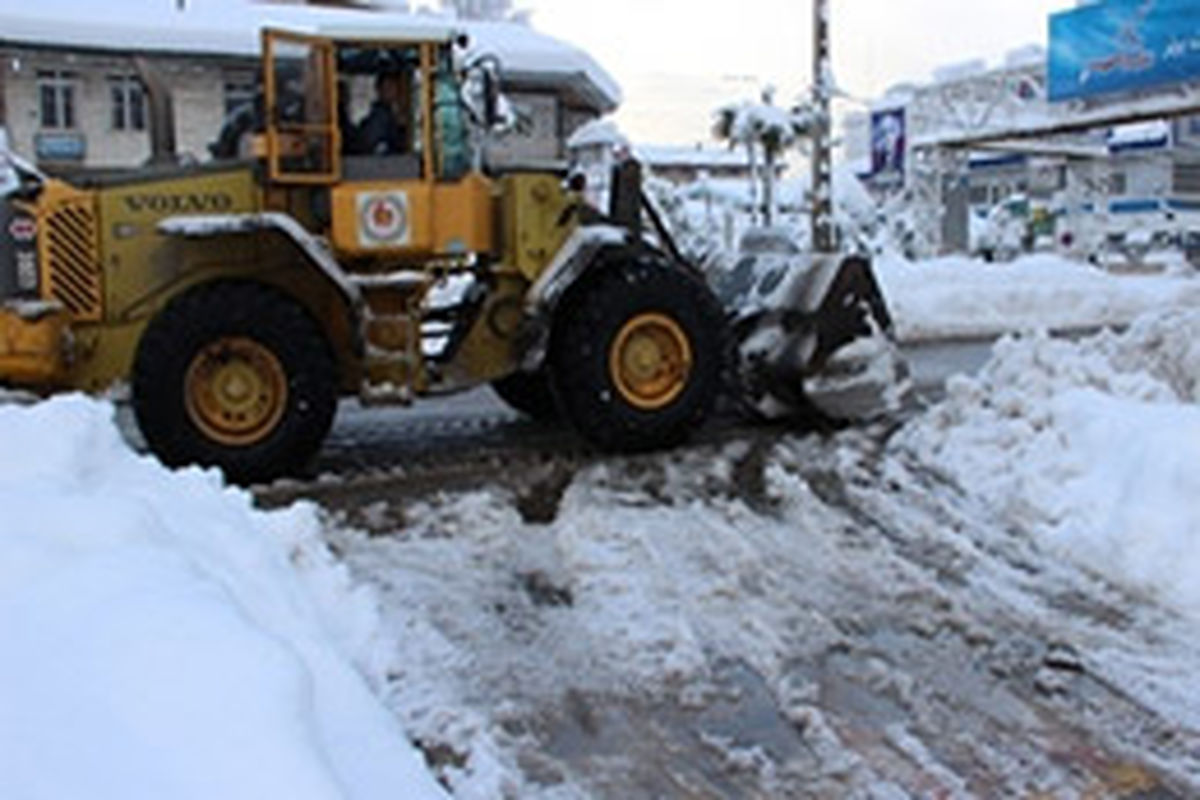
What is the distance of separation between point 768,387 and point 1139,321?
8.90ft

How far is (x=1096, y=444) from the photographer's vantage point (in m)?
6.71

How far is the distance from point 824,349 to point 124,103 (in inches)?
1008

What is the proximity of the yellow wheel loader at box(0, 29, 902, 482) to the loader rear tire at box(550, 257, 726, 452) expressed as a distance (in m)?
0.01

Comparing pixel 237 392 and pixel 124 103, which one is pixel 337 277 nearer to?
pixel 237 392

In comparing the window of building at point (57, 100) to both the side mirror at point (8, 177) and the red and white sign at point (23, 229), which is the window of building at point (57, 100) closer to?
the side mirror at point (8, 177)

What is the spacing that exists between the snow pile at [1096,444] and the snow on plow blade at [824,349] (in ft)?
1.82

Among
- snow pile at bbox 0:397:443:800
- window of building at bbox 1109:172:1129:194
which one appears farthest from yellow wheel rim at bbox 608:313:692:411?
window of building at bbox 1109:172:1129:194

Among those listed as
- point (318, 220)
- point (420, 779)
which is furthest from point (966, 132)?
point (420, 779)

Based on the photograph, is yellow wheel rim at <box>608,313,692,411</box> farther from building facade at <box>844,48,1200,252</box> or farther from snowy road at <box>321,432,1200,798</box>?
building facade at <box>844,48,1200,252</box>

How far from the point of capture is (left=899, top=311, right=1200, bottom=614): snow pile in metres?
5.65

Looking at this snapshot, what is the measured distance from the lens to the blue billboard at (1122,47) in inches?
918

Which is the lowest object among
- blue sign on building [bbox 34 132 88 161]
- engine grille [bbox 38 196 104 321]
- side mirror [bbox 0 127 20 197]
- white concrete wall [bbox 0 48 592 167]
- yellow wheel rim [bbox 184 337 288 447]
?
A: yellow wheel rim [bbox 184 337 288 447]

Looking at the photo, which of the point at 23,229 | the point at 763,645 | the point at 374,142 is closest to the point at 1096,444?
the point at 763,645

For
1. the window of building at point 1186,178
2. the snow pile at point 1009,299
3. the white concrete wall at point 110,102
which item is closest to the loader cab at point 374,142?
the snow pile at point 1009,299
